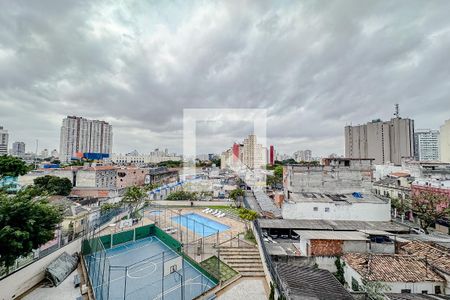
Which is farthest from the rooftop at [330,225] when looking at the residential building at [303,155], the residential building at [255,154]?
the residential building at [303,155]

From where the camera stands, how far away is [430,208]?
52.1 ft

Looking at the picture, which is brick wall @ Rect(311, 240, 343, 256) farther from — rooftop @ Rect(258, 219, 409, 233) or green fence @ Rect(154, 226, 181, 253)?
green fence @ Rect(154, 226, 181, 253)

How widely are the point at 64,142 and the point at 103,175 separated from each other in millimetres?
49295

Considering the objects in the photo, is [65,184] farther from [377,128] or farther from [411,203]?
[377,128]

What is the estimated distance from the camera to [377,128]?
164 feet

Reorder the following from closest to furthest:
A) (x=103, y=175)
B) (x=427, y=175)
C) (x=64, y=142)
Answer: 1. (x=427, y=175)
2. (x=103, y=175)
3. (x=64, y=142)

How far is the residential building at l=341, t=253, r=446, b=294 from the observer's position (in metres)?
6.79

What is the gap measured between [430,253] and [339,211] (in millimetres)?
5164

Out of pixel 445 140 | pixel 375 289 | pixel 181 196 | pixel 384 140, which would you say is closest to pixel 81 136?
pixel 181 196

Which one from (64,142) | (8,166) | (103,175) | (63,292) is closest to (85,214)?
(8,166)

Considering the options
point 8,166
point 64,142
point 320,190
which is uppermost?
point 64,142

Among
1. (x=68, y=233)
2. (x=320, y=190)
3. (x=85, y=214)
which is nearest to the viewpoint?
(x=68, y=233)

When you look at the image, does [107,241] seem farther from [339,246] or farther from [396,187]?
[396,187]

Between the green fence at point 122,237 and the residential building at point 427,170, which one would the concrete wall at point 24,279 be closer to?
the green fence at point 122,237
